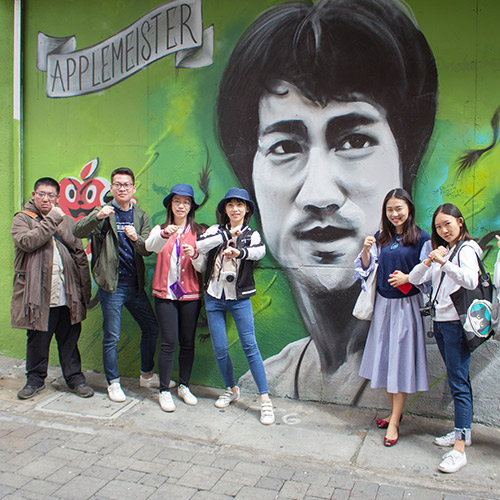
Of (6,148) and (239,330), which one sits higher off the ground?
(6,148)

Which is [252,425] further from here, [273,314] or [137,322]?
[137,322]

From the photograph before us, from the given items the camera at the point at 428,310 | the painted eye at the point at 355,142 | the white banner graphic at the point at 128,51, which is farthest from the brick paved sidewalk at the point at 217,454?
the white banner graphic at the point at 128,51

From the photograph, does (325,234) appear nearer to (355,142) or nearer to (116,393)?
(355,142)

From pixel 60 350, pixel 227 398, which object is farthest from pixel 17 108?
pixel 227 398

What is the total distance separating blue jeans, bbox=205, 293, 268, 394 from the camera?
4.50 metres

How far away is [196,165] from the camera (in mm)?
5156

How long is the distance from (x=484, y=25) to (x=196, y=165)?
279 cm

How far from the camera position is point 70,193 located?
566 cm

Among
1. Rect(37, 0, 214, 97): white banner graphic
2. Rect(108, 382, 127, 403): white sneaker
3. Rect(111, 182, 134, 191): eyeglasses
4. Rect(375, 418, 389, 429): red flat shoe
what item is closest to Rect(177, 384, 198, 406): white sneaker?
Rect(108, 382, 127, 403): white sneaker

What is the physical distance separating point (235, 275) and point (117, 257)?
3.63ft

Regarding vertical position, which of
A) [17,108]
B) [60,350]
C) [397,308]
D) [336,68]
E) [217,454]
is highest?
[336,68]

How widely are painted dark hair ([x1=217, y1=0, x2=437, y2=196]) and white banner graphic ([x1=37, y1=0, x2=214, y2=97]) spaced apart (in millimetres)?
491

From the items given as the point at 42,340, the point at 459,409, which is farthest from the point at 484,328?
the point at 42,340

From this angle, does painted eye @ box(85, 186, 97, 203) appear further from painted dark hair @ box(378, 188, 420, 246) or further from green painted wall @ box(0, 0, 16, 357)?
painted dark hair @ box(378, 188, 420, 246)
